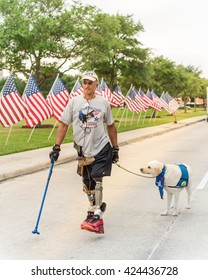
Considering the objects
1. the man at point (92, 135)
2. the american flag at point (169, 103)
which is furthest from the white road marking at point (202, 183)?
the american flag at point (169, 103)

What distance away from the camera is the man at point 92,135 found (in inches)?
258

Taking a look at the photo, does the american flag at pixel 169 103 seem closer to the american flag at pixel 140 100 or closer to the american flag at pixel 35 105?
the american flag at pixel 140 100

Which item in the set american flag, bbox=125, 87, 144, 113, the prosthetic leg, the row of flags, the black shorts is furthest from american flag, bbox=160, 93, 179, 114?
the black shorts

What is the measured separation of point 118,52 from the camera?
46188mm

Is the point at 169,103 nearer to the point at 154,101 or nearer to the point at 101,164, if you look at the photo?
the point at 154,101

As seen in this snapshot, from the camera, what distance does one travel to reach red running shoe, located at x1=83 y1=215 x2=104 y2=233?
6.62 m

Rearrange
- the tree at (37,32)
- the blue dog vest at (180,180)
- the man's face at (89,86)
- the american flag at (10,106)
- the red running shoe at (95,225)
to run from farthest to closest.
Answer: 1. the tree at (37,32)
2. the american flag at (10,106)
3. the blue dog vest at (180,180)
4. the red running shoe at (95,225)
5. the man's face at (89,86)

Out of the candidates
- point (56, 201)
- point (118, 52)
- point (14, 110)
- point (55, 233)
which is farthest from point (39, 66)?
point (55, 233)

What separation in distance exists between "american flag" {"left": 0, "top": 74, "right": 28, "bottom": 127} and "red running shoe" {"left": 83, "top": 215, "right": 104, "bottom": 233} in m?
13.4

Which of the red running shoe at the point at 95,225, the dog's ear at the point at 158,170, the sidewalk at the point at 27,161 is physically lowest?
the sidewalk at the point at 27,161

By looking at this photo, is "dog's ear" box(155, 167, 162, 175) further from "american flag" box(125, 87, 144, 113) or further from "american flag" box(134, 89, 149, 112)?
"american flag" box(134, 89, 149, 112)

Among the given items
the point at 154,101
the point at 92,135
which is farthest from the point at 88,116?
the point at 154,101

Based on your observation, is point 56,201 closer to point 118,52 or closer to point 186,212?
point 186,212
